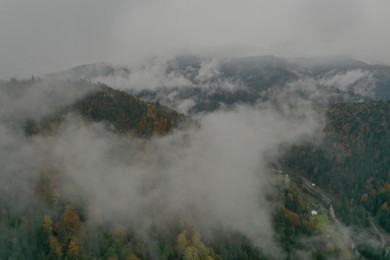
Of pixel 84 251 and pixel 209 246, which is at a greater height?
pixel 84 251

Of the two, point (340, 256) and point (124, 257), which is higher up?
point (124, 257)

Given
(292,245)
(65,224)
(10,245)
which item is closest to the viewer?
(10,245)

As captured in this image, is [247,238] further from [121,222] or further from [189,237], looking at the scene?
[121,222]

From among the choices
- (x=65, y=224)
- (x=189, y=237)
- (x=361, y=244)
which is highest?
(x=65, y=224)

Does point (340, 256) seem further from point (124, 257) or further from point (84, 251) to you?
point (84, 251)

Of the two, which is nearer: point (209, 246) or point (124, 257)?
point (124, 257)

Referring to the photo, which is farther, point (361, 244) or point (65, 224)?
point (361, 244)

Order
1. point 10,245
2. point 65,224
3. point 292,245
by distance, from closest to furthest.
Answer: point 10,245, point 65,224, point 292,245

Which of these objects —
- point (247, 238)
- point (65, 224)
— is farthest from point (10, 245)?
point (247, 238)

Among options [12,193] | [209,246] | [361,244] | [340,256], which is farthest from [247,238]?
[12,193]
